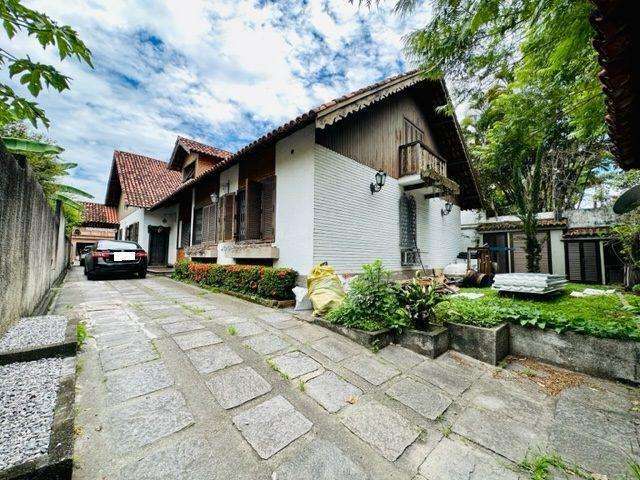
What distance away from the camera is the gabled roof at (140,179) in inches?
554

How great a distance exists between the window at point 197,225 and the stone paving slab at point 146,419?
32.0ft

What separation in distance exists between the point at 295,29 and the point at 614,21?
4.03 metres

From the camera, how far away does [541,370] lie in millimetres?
3143

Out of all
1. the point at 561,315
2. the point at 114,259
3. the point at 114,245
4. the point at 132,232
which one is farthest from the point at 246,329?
the point at 132,232

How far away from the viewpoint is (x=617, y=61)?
164cm

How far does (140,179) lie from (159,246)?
4.55 meters

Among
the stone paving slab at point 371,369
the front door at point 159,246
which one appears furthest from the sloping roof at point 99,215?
the stone paving slab at point 371,369

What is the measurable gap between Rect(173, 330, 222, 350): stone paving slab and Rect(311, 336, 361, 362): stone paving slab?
1.37 m

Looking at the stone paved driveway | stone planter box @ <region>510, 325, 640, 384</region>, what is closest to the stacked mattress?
stone planter box @ <region>510, 325, 640, 384</region>

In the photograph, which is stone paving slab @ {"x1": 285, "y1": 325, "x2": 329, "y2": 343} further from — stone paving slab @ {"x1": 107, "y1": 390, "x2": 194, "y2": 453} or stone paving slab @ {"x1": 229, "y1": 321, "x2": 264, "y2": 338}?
stone paving slab @ {"x1": 107, "y1": 390, "x2": 194, "y2": 453}

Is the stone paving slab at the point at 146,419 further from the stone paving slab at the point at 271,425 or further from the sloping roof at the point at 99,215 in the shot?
the sloping roof at the point at 99,215

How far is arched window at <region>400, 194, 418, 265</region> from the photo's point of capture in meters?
8.88

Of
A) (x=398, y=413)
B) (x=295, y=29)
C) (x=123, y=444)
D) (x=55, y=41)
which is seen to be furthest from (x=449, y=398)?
(x=295, y=29)

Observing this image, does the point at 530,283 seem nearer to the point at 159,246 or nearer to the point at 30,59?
the point at 30,59
